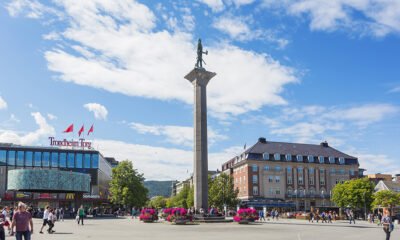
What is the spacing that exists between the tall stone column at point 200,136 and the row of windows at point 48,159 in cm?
6056

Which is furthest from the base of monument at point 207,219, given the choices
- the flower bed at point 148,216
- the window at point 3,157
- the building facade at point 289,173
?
the window at point 3,157

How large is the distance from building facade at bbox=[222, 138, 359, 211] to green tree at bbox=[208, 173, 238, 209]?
6802 millimetres

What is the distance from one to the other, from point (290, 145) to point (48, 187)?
59.0 metres

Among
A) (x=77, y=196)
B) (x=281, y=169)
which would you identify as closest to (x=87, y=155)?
(x=77, y=196)

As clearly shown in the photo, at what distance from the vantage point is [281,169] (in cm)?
10025

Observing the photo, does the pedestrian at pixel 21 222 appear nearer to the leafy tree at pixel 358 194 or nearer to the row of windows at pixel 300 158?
the leafy tree at pixel 358 194

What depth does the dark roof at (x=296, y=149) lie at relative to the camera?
10139cm

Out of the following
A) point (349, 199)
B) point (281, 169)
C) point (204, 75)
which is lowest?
point (349, 199)

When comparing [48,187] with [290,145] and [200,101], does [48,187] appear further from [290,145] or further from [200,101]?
[290,145]

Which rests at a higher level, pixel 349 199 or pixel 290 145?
pixel 290 145

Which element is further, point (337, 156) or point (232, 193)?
point (337, 156)

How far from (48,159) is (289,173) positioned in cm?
5459

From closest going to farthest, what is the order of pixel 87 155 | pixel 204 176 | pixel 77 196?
pixel 204 176
pixel 77 196
pixel 87 155

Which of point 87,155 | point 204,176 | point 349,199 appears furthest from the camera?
point 87,155
